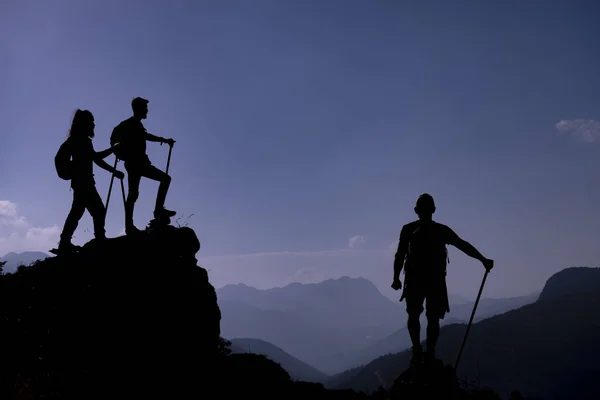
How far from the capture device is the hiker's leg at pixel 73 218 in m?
8.68

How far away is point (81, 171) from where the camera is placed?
28.6 feet

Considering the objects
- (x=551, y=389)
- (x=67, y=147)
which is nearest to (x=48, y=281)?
(x=67, y=147)

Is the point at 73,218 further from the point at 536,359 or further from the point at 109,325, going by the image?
the point at 536,359

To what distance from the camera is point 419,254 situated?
7.80 m

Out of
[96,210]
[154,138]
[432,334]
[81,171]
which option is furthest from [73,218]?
[432,334]

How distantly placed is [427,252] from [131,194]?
23.2ft

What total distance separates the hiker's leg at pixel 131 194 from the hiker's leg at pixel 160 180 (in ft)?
0.78

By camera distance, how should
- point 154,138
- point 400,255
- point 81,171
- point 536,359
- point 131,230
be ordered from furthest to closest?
point 536,359, point 154,138, point 131,230, point 81,171, point 400,255

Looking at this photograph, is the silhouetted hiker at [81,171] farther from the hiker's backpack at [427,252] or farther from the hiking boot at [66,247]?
the hiker's backpack at [427,252]

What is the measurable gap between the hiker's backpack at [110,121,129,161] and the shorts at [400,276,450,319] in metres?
7.14

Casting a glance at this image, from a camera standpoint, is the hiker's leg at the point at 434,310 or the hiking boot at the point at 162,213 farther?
the hiking boot at the point at 162,213

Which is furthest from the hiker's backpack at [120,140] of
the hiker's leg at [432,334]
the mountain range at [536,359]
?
the mountain range at [536,359]

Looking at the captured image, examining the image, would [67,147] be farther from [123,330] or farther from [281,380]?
[281,380]

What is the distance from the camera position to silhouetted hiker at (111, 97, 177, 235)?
917 centimetres
